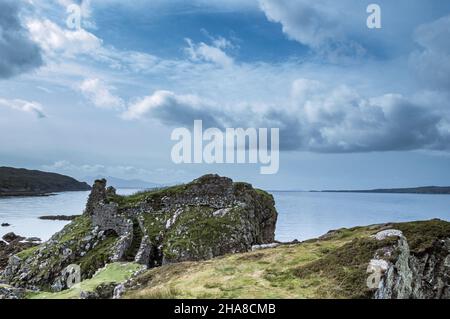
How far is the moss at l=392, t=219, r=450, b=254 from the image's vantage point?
2303 cm

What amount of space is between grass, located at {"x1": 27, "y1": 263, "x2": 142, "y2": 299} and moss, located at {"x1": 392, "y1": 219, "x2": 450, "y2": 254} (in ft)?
56.9

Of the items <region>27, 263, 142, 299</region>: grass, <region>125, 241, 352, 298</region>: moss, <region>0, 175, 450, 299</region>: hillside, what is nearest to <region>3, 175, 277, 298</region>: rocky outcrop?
<region>0, 175, 450, 299</region>: hillside

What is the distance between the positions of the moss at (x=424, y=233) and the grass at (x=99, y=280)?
56.9 feet

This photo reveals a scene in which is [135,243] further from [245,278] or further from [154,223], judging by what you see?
[245,278]

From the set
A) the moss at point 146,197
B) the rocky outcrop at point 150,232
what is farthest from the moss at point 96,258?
the moss at point 146,197

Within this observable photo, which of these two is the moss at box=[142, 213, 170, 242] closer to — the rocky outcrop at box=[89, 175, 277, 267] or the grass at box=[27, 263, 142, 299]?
the rocky outcrop at box=[89, 175, 277, 267]

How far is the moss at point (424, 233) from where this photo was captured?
23.0 meters

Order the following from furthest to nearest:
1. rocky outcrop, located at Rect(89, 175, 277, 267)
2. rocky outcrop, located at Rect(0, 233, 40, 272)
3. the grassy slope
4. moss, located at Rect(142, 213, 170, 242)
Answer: rocky outcrop, located at Rect(0, 233, 40, 272)
moss, located at Rect(142, 213, 170, 242)
rocky outcrop, located at Rect(89, 175, 277, 267)
the grassy slope

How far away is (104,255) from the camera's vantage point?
113 feet

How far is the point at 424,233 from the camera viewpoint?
2431cm

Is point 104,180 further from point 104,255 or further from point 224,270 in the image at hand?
point 224,270

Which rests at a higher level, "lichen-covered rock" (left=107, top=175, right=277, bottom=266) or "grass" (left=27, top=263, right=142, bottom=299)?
"lichen-covered rock" (left=107, top=175, right=277, bottom=266)

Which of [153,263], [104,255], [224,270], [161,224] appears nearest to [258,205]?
[161,224]

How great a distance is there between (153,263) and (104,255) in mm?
4432
